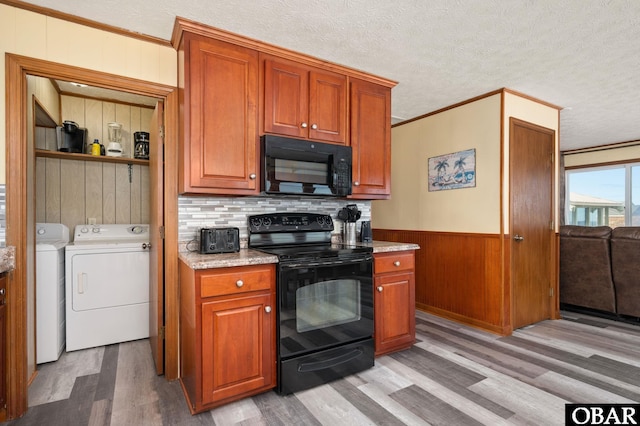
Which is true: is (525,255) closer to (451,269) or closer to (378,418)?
A: (451,269)

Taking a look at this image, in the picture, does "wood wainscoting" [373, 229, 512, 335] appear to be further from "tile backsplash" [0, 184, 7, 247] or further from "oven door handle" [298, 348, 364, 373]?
"tile backsplash" [0, 184, 7, 247]

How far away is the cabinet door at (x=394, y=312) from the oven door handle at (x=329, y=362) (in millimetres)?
280

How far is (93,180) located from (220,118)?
6.65 feet

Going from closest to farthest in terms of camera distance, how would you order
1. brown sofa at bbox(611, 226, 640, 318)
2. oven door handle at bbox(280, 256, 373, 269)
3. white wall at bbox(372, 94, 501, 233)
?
oven door handle at bbox(280, 256, 373, 269), white wall at bbox(372, 94, 501, 233), brown sofa at bbox(611, 226, 640, 318)

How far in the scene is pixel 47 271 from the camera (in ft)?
8.54

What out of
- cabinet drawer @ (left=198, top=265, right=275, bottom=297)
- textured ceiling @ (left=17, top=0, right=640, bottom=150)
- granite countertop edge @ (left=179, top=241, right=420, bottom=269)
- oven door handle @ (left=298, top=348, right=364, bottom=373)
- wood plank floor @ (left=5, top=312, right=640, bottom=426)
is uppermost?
textured ceiling @ (left=17, top=0, right=640, bottom=150)

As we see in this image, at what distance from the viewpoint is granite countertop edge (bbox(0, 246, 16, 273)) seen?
5.75 ft

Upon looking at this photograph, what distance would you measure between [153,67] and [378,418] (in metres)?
2.60

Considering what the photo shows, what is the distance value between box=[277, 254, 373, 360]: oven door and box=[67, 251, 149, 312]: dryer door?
68.1 inches

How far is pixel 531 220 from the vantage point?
3477mm

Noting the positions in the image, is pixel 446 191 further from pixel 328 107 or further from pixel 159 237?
pixel 159 237

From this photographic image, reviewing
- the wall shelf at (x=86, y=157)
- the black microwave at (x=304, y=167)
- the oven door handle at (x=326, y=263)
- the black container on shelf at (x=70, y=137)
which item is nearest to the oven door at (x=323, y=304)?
the oven door handle at (x=326, y=263)

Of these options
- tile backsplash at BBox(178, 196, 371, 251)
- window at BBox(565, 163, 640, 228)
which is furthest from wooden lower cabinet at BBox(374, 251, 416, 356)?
window at BBox(565, 163, 640, 228)

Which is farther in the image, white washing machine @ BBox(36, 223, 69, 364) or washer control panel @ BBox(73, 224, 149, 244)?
washer control panel @ BBox(73, 224, 149, 244)
